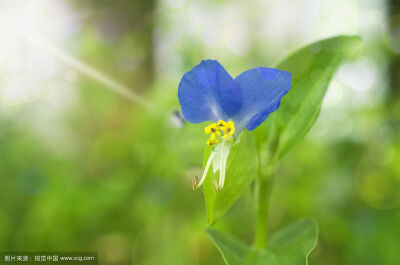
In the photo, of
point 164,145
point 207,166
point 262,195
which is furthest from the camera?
point 164,145

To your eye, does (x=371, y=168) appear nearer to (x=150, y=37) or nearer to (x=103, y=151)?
(x=103, y=151)

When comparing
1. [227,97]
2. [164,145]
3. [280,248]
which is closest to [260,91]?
[227,97]

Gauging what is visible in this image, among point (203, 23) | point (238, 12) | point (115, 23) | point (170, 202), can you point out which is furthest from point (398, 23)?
point (170, 202)

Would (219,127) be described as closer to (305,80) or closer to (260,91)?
(260,91)

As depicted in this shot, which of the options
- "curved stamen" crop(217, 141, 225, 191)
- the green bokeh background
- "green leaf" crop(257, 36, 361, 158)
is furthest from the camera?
the green bokeh background

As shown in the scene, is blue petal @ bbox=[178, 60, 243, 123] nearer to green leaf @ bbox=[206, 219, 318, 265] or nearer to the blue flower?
the blue flower

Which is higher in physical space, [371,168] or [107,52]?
[107,52]

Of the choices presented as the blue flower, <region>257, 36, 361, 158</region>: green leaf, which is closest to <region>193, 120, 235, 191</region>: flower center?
the blue flower
